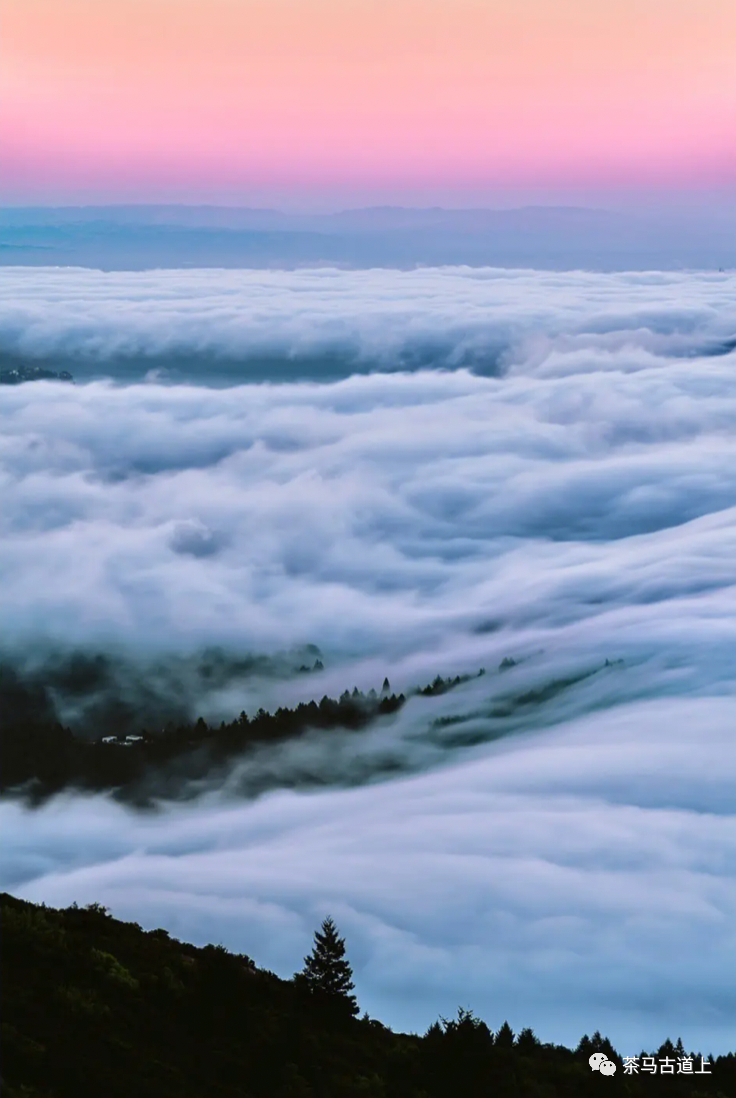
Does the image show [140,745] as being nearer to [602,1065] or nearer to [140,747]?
[140,747]

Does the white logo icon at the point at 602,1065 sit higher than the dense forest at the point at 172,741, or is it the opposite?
the dense forest at the point at 172,741

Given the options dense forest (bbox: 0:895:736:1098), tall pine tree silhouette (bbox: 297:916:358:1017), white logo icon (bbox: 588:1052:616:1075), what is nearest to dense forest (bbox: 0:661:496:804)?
tall pine tree silhouette (bbox: 297:916:358:1017)

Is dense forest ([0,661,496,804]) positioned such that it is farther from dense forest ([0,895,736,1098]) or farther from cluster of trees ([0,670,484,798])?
dense forest ([0,895,736,1098])

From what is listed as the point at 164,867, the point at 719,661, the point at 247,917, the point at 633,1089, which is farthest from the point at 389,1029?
the point at 719,661

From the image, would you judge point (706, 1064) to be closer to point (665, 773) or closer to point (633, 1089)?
point (633, 1089)

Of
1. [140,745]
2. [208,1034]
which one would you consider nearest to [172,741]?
[140,745]

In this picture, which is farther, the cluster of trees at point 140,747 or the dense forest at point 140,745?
the cluster of trees at point 140,747

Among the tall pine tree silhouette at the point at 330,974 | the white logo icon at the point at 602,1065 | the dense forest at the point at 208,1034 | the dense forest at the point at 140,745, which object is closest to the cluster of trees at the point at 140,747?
the dense forest at the point at 140,745

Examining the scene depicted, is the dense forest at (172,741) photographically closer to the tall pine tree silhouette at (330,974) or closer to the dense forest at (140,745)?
the dense forest at (140,745)
